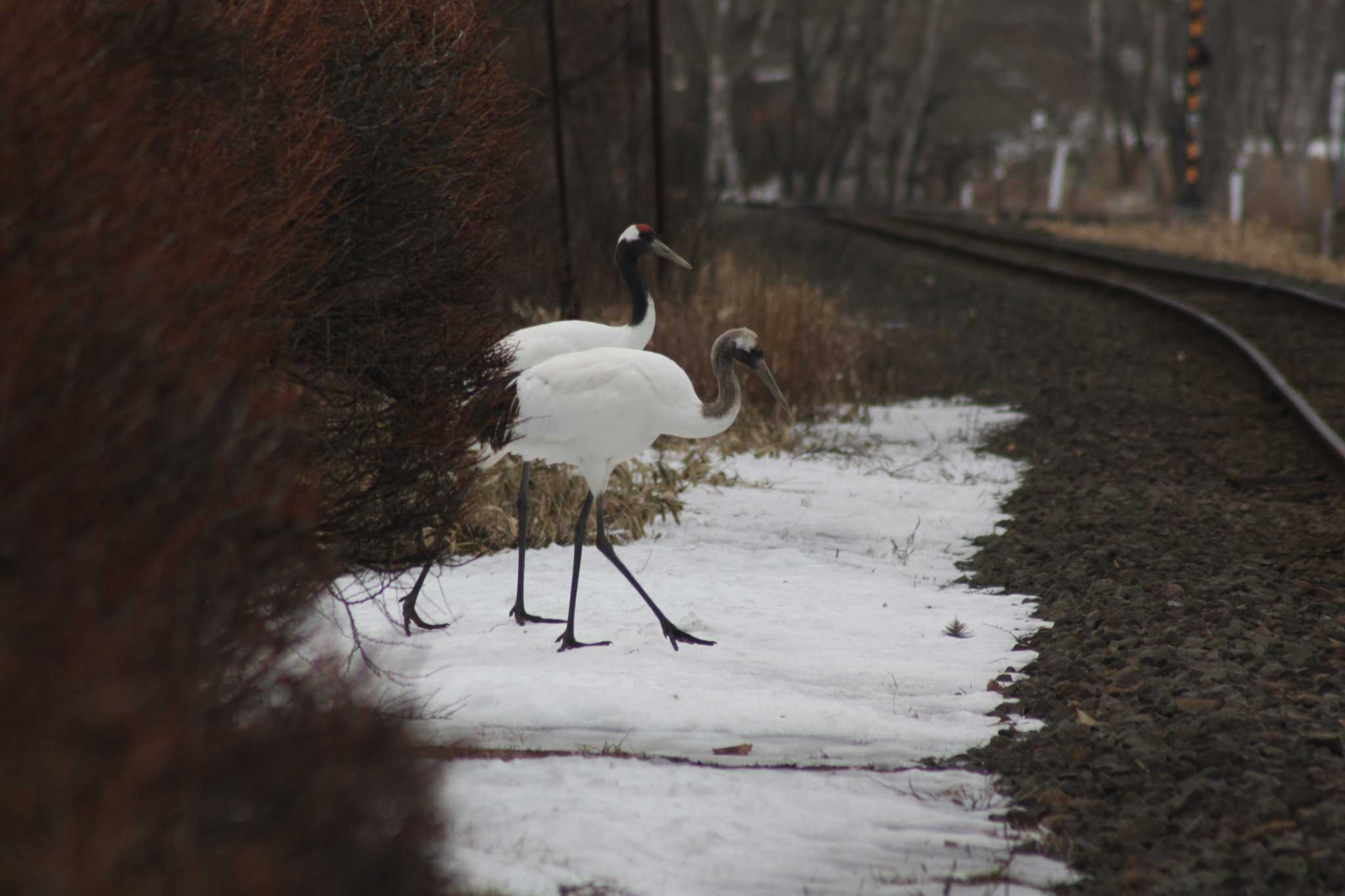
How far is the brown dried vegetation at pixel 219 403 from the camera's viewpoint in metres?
1.79

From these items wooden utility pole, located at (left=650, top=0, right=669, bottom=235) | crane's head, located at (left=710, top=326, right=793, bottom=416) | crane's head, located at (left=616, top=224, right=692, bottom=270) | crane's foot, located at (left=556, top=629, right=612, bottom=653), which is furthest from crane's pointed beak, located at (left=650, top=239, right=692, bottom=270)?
wooden utility pole, located at (left=650, top=0, right=669, bottom=235)

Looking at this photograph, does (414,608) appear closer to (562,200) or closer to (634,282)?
(634,282)

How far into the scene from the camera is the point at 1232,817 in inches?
145

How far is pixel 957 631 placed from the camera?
5.68 metres

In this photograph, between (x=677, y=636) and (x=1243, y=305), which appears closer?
(x=677, y=636)

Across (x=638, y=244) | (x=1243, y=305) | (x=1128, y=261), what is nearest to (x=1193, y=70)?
(x=1128, y=261)

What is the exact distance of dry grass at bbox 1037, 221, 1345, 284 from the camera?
20312mm

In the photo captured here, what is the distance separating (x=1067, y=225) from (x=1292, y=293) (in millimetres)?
13714

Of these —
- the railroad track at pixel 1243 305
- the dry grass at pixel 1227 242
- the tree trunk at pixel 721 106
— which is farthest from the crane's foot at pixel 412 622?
the tree trunk at pixel 721 106

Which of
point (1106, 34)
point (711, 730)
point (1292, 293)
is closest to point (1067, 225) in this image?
point (1292, 293)

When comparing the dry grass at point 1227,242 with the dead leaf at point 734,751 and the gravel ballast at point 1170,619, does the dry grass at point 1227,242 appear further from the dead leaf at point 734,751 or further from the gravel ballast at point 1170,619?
the dead leaf at point 734,751

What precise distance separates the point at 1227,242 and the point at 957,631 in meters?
20.4

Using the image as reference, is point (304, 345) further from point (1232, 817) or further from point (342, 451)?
point (1232, 817)

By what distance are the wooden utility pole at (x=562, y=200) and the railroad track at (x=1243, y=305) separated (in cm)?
465
